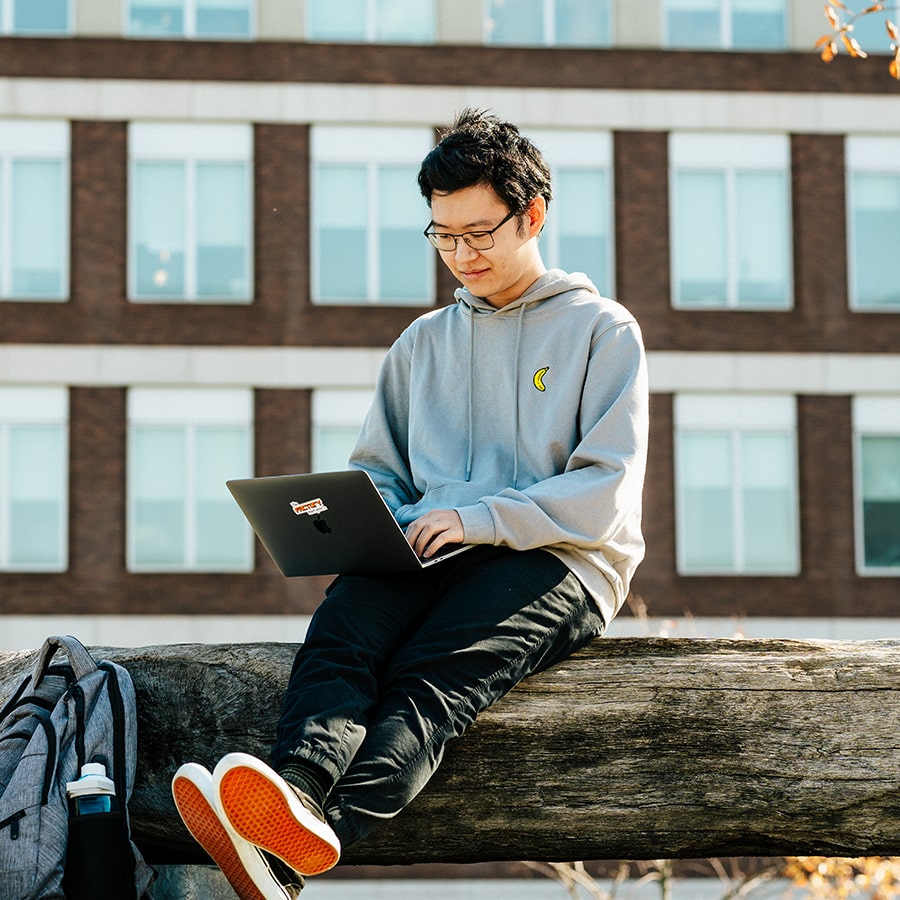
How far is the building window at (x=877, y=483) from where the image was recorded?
2253 centimetres

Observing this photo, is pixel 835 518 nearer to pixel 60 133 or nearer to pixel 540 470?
pixel 60 133

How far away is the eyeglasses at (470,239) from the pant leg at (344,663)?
0.91 m

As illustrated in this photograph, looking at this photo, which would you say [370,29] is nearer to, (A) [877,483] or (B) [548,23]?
(B) [548,23]

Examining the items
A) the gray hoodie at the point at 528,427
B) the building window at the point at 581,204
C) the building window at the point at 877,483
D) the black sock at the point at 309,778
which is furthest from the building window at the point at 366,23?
the black sock at the point at 309,778

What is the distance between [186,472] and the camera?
72.4 ft

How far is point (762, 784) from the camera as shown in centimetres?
440

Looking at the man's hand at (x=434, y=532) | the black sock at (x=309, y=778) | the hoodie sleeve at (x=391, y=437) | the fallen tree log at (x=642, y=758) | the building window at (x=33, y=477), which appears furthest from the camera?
the building window at (x=33, y=477)

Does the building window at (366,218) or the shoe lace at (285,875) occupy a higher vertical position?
the building window at (366,218)

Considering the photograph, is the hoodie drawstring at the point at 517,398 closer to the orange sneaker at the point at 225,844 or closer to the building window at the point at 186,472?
the orange sneaker at the point at 225,844

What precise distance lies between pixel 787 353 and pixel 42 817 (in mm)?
19349

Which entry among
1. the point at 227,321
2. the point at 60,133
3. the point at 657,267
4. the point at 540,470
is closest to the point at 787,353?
the point at 657,267

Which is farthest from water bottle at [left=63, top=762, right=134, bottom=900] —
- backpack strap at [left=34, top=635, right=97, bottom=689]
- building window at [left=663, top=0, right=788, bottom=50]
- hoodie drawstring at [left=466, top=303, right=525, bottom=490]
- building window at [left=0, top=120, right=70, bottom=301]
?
building window at [left=663, top=0, right=788, bottom=50]

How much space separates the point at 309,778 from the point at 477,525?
0.88m

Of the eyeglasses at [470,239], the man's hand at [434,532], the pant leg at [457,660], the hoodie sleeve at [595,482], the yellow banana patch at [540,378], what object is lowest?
the pant leg at [457,660]
